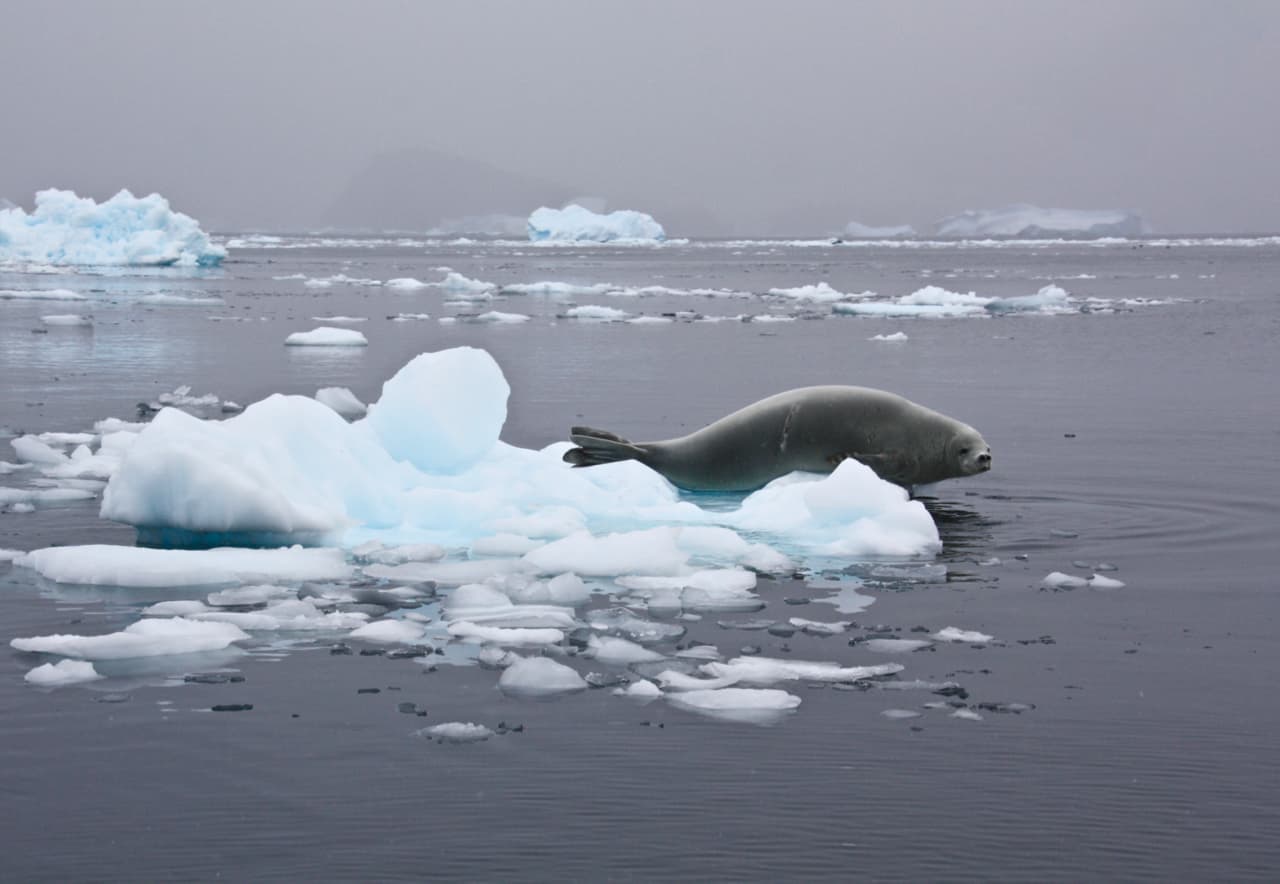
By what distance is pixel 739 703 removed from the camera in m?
5.07

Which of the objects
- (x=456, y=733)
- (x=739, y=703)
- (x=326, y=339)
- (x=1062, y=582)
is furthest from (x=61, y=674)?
(x=326, y=339)

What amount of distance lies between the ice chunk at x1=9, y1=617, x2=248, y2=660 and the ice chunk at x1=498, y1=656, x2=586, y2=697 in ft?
3.88

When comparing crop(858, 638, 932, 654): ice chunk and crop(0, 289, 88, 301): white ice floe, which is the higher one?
crop(858, 638, 932, 654): ice chunk

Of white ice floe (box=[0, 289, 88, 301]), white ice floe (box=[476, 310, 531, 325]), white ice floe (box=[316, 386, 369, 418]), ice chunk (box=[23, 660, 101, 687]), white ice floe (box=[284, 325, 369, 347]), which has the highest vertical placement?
ice chunk (box=[23, 660, 101, 687])

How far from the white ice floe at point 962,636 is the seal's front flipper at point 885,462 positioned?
3453 mm

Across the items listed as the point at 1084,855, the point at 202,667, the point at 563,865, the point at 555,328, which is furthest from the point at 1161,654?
the point at 555,328

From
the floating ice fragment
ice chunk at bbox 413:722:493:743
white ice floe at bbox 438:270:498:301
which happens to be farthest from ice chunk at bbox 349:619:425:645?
white ice floe at bbox 438:270:498:301

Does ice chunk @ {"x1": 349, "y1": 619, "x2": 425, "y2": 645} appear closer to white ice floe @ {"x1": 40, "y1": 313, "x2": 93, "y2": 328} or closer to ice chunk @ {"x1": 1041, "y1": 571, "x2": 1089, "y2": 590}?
ice chunk @ {"x1": 1041, "y1": 571, "x2": 1089, "y2": 590}

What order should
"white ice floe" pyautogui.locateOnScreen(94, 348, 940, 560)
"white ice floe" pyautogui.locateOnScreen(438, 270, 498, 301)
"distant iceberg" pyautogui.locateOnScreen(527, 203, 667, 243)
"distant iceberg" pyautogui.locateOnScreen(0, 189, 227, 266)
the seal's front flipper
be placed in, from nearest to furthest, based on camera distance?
"white ice floe" pyautogui.locateOnScreen(94, 348, 940, 560) → the seal's front flipper → "white ice floe" pyautogui.locateOnScreen(438, 270, 498, 301) → "distant iceberg" pyautogui.locateOnScreen(0, 189, 227, 266) → "distant iceberg" pyautogui.locateOnScreen(527, 203, 667, 243)

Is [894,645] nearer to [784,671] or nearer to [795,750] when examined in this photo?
[784,671]

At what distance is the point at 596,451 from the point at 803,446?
1.28m

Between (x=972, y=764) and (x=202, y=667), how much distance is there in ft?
8.88

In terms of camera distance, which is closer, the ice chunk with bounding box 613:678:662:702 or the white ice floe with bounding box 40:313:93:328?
the ice chunk with bounding box 613:678:662:702

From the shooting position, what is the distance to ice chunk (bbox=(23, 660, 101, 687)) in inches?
209
